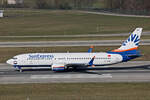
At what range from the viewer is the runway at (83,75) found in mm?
46375

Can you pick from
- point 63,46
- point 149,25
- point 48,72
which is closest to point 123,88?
point 48,72

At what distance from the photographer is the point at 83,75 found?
49.5 metres

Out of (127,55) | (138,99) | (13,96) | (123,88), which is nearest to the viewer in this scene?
(138,99)

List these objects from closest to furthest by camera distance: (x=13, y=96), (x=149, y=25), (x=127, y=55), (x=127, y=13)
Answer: (x=13, y=96) → (x=127, y=55) → (x=149, y=25) → (x=127, y=13)

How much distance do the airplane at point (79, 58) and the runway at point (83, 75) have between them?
4.27ft

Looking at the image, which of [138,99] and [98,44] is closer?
[138,99]

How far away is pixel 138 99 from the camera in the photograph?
115ft

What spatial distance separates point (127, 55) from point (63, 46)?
88.5ft

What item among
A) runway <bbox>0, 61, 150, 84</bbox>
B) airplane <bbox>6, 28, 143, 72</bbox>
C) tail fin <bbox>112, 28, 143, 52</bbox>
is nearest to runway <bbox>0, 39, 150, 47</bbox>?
runway <bbox>0, 61, 150, 84</bbox>

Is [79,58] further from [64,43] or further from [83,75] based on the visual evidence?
[64,43]

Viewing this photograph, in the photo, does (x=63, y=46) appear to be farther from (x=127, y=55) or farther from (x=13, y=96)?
(x=13, y=96)

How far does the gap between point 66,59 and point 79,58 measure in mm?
2078

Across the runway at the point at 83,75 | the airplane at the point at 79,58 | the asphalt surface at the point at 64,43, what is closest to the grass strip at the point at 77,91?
the runway at the point at 83,75

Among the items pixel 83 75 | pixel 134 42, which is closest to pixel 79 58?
pixel 83 75
